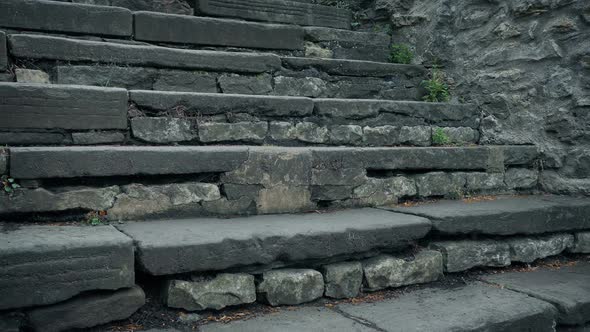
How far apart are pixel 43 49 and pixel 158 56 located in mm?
777

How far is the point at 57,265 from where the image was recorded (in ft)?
7.04

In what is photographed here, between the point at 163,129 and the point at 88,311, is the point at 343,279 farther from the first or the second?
the point at 163,129

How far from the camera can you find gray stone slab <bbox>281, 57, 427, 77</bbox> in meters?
4.45

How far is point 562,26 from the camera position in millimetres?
4281

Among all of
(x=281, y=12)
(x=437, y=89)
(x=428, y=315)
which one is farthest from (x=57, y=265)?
(x=437, y=89)

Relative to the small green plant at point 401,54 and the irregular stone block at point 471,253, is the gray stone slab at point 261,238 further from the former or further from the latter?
the small green plant at point 401,54

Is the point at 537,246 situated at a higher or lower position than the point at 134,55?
lower

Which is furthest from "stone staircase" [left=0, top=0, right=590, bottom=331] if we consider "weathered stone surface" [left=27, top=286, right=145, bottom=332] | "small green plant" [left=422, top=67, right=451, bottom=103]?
"small green plant" [left=422, top=67, right=451, bottom=103]

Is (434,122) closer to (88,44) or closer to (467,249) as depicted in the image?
(467,249)

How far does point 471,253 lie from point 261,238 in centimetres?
158

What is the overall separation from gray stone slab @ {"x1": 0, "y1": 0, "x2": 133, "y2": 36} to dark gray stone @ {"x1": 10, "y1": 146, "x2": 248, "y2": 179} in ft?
5.04

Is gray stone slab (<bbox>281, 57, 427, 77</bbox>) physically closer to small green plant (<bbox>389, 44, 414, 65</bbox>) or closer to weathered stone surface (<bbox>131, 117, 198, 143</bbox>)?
small green plant (<bbox>389, 44, 414, 65</bbox>)

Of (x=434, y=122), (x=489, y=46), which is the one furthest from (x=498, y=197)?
(x=489, y=46)

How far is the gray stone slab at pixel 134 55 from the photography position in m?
3.37
